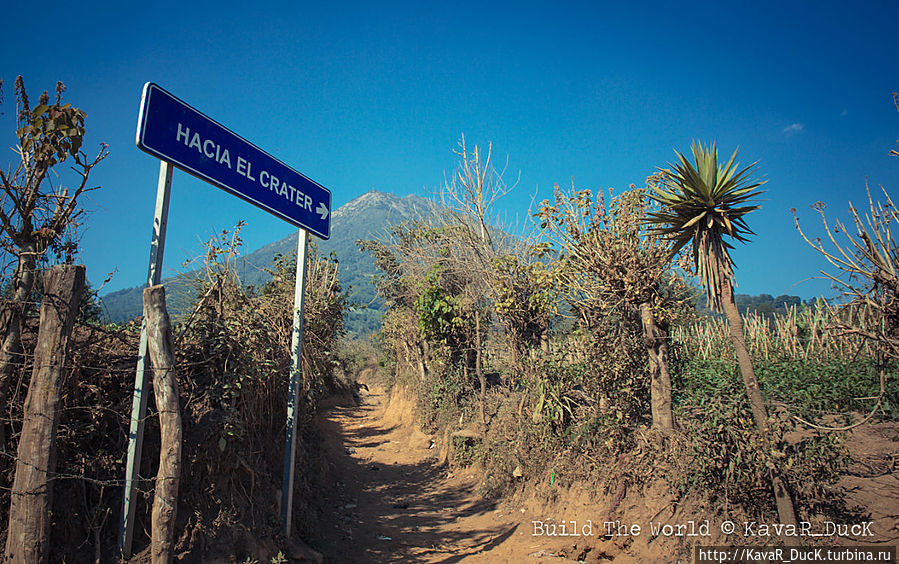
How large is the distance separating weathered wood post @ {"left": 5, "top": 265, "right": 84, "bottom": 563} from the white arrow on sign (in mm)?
2260

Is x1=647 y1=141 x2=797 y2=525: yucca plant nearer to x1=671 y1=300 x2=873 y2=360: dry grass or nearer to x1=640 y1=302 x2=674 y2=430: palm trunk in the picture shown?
x1=640 y1=302 x2=674 y2=430: palm trunk

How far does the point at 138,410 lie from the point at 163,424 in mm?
283

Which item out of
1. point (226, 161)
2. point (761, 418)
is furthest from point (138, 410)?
point (761, 418)

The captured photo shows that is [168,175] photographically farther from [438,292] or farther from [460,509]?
[438,292]

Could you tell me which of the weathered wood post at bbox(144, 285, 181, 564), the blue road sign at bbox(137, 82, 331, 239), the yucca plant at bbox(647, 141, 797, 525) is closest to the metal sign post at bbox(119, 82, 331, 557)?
the blue road sign at bbox(137, 82, 331, 239)

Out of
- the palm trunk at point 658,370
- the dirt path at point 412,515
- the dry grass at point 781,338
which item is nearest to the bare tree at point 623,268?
the palm trunk at point 658,370

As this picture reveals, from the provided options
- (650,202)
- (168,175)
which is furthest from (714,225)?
(168,175)

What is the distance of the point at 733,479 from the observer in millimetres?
4844

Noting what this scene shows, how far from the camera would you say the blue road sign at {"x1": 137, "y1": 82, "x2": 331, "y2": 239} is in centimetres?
321

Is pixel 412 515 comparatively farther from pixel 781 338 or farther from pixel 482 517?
pixel 781 338

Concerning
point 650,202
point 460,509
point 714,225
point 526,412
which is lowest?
point 460,509

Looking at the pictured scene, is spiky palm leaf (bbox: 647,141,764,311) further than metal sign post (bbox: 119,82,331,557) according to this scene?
Yes

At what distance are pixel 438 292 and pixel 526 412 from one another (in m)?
4.54

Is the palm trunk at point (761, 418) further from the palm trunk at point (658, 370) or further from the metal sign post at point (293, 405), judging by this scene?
the metal sign post at point (293, 405)
